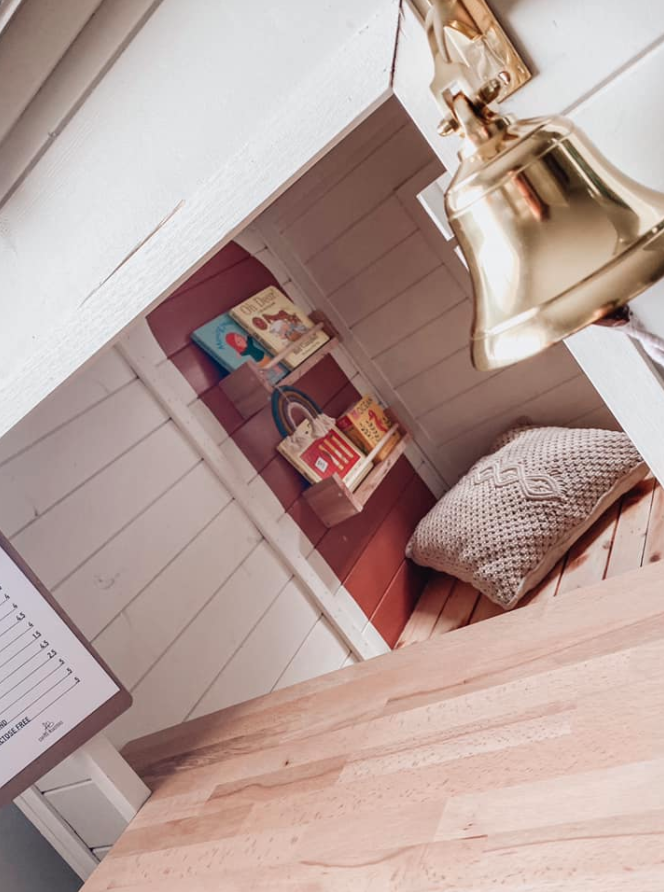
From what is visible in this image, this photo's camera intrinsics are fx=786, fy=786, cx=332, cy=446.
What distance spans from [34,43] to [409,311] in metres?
1.90

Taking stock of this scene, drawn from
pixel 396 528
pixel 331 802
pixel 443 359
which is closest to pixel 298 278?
pixel 443 359

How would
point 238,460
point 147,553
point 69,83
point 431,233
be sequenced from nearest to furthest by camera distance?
1. point 69,83
2. point 147,553
3. point 238,460
4. point 431,233

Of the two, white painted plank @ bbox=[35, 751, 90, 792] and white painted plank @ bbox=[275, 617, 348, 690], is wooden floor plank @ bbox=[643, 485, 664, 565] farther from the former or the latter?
white painted plank @ bbox=[35, 751, 90, 792]

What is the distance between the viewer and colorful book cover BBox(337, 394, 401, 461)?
2449 millimetres

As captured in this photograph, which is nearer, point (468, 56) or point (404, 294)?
point (468, 56)

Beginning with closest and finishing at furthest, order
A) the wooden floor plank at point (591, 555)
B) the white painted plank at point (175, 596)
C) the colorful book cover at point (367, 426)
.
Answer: the white painted plank at point (175, 596), the wooden floor plank at point (591, 555), the colorful book cover at point (367, 426)

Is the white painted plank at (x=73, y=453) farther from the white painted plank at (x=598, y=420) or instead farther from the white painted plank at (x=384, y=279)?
the white painted plank at (x=598, y=420)

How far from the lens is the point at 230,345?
2.20 metres

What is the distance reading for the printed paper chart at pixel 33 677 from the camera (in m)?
1.11

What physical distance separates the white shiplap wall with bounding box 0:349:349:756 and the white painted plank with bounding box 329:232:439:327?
36.7 inches

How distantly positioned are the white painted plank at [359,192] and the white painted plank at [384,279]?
16 centimetres

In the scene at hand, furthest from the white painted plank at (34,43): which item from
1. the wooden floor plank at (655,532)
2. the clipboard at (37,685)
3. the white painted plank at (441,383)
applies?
the white painted plank at (441,383)

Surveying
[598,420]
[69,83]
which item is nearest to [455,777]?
[69,83]

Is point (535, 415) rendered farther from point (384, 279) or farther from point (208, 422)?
point (208, 422)
